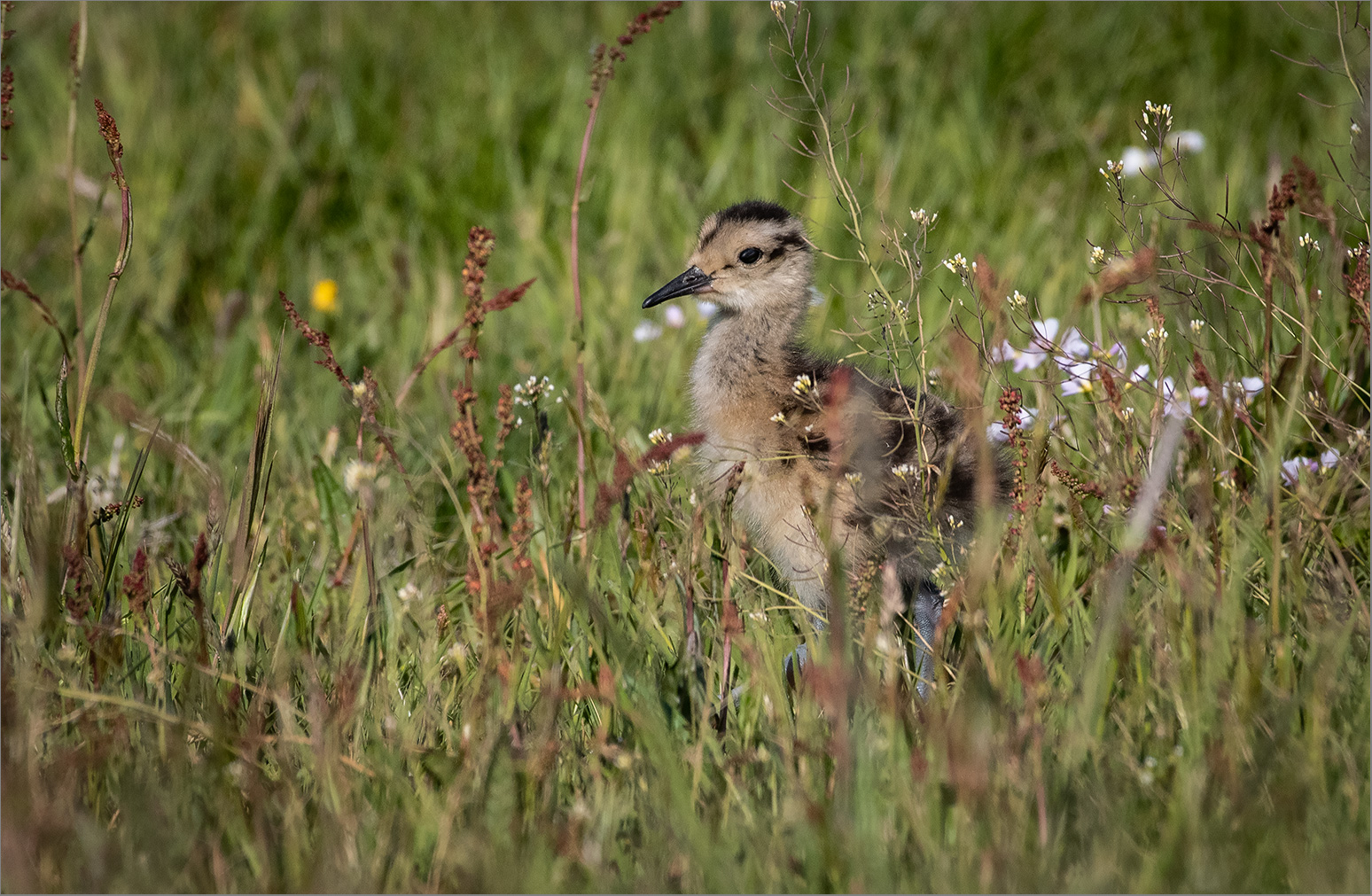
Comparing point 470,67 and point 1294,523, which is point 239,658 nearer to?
point 1294,523

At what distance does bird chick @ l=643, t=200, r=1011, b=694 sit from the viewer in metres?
2.96

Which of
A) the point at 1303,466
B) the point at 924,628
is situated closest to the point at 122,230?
the point at 924,628

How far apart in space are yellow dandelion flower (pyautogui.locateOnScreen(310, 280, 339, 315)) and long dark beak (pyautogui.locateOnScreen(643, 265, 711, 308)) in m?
1.67

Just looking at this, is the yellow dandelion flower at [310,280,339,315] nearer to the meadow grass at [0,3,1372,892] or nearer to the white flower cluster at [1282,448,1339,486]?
→ the meadow grass at [0,3,1372,892]

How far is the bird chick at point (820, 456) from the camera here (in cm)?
296

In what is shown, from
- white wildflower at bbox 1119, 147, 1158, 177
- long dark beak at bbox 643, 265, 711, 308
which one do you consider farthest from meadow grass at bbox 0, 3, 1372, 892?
long dark beak at bbox 643, 265, 711, 308

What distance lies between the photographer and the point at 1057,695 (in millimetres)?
2598

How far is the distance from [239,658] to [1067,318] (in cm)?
251

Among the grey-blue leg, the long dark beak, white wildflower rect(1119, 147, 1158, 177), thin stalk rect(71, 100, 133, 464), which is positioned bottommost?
the grey-blue leg

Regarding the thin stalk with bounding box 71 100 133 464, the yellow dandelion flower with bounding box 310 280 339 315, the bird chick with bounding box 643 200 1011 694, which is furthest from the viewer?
the yellow dandelion flower with bounding box 310 280 339 315

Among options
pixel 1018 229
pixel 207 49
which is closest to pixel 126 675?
pixel 1018 229

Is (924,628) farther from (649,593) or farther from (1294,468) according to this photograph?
(1294,468)

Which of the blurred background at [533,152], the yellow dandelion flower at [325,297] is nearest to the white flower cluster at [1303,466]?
the blurred background at [533,152]

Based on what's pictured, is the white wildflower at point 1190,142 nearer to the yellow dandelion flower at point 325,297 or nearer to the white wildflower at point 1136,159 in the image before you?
the white wildflower at point 1136,159
